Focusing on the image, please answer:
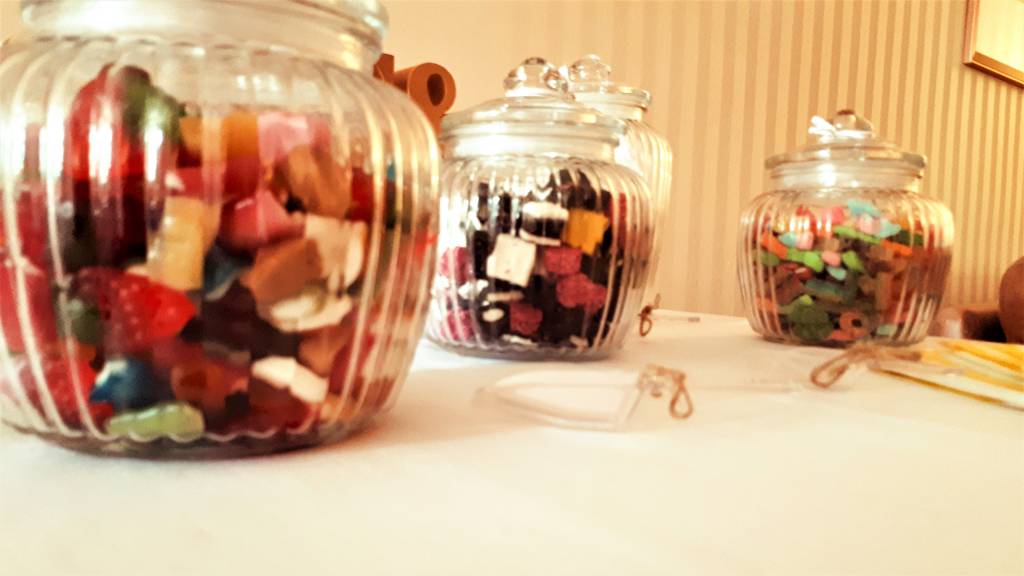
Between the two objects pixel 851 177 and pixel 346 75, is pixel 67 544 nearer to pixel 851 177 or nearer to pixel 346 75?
pixel 346 75

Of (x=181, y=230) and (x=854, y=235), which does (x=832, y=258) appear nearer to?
(x=854, y=235)

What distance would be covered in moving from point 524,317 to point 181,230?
1.05ft

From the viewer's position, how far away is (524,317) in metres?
0.58

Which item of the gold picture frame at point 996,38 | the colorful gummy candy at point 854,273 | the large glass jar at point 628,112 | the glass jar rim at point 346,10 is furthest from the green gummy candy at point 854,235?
the gold picture frame at point 996,38

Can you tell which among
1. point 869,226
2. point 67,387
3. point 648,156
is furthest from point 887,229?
point 67,387

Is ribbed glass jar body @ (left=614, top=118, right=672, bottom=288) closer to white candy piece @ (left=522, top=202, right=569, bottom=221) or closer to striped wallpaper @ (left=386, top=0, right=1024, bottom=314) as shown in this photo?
white candy piece @ (left=522, top=202, right=569, bottom=221)

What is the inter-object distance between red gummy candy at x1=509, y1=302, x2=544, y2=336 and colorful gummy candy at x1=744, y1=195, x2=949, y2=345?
0.28 metres

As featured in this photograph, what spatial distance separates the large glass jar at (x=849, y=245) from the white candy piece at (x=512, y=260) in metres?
0.29

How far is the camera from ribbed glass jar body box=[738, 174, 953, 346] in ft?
2.26

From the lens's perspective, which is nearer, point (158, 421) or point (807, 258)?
point (158, 421)

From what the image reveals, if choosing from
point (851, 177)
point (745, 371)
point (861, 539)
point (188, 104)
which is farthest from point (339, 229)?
point (851, 177)

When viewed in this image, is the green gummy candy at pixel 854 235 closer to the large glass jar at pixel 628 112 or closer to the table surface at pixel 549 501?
the large glass jar at pixel 628 112

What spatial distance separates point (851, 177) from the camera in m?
0.73

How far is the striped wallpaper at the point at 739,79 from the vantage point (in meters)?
1.27
